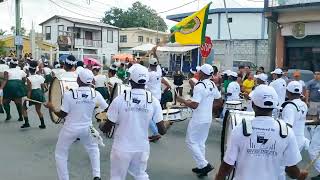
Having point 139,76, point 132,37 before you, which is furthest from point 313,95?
point 132,37

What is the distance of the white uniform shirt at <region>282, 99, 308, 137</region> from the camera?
6.38m

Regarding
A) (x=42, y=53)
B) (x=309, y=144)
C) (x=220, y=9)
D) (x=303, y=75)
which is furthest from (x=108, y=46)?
(x=309, y=144)

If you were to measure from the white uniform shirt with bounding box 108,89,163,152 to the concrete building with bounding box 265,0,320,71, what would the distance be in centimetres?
1534

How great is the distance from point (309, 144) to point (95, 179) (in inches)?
139

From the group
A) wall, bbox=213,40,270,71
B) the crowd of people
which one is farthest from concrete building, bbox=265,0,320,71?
wall, bbox=213,40,270,71

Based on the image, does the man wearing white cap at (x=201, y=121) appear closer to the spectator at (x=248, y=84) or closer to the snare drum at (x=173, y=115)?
the snare drum at (x=173, y=115)

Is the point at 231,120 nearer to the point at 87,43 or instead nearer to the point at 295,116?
the point at 295,116

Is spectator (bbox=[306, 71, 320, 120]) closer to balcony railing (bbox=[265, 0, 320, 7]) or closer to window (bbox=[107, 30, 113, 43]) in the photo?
balcony railing (bbox=[265, 0, 320, 7])

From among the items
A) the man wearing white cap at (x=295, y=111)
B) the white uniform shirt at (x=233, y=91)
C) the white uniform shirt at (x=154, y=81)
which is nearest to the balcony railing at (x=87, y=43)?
the white uniform shirt at (x=154, y=81)

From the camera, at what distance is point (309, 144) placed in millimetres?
7492

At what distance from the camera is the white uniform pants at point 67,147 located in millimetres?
6203

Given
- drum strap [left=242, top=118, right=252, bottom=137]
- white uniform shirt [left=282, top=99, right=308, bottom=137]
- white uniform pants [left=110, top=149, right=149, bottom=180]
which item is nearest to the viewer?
drum strap [left=242, top=118, right=252, bottom=137]

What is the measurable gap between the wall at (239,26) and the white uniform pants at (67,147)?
39.3 m

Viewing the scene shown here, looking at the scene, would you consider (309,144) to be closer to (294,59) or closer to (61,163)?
(61,163)
